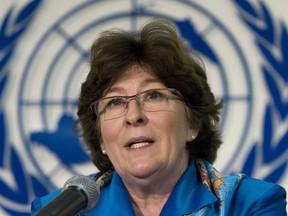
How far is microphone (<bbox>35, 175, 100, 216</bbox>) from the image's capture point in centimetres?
104

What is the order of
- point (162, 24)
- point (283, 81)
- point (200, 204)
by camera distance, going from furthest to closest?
point (283, 81), point (162, 24), point (200, 204)

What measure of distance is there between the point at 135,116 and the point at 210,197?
276 mm

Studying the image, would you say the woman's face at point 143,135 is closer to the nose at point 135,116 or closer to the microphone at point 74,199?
the nose at point 135,116

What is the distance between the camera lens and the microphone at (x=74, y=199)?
1.04 meters

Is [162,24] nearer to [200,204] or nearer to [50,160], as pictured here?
[200,204]

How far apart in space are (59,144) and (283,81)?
86 cm

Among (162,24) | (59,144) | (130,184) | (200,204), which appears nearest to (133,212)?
(130,184)

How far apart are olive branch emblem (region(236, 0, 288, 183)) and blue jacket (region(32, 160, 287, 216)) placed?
66 cm

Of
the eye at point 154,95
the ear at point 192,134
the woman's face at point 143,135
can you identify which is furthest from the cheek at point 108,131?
the ear at point 192,134

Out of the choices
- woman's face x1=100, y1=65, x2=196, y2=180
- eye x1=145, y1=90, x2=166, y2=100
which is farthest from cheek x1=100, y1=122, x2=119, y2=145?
eye x1=145, y1=90, x2=166, y2=100

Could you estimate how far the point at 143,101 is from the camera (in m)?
1.58

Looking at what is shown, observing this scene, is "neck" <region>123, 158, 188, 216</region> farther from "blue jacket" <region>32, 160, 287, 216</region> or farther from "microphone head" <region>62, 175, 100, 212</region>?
"microphone head" <region>62, 175, 100, 212</region>

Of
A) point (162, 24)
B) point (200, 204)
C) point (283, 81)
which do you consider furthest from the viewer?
point (283, 81)

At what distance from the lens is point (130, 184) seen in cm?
167
